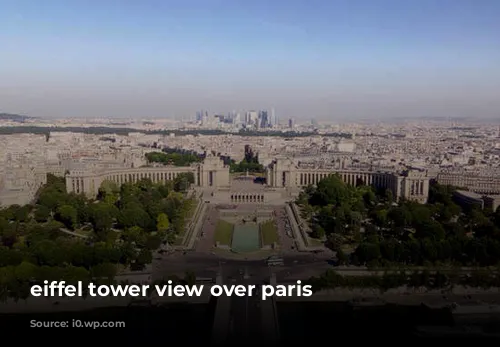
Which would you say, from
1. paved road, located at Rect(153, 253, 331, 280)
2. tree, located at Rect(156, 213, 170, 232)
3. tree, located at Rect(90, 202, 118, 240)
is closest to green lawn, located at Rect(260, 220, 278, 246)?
paved road, located at Rect(153, 253, 331, 280)

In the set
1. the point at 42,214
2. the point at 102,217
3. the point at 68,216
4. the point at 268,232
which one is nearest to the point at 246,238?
the point at 268,232

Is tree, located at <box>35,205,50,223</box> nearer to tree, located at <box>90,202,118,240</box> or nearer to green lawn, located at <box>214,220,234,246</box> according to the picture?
tree, located at <box>90,202,118,240</box>

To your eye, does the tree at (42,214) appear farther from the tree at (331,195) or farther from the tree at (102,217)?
the tree at (331,195)

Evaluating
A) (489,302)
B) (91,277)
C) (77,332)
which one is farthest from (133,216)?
(489,302)

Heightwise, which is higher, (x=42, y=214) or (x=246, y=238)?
(x=42, y=214)

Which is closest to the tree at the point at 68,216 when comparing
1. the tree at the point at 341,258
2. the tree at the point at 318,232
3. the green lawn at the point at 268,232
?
the green lawn at the point at 268,232

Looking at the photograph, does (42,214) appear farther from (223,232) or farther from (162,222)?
(223,232)

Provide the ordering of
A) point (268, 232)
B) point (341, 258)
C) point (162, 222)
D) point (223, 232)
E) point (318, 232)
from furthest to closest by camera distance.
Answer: point (223, 232)
point (268, 232)
point (162, 222)
point (318, 232)
point (341, 258)

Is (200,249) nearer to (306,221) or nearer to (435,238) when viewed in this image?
(306,221)
